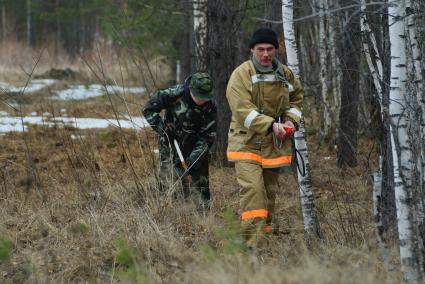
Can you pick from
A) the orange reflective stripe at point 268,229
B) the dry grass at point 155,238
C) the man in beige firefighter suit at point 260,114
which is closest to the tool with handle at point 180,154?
the dry grass at point 155,238

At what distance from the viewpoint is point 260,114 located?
205 inches

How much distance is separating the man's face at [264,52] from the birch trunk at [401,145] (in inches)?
55.1

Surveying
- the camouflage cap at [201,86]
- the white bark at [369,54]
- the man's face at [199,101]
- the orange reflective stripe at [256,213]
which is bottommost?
the orange reflective stripe at [256,213]

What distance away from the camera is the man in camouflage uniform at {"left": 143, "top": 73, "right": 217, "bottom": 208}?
6133 millimetres

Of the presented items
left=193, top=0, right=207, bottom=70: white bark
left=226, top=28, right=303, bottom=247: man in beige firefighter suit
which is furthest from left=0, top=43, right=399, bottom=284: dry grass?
left=193, top=0, right=207, bottom=70: white bark

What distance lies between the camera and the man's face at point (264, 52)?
527 centimetres

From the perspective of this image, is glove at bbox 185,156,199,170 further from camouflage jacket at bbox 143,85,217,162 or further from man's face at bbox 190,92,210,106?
man's face at bbox 190,92,210,106

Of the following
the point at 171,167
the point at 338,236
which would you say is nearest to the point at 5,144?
the point at 171,167

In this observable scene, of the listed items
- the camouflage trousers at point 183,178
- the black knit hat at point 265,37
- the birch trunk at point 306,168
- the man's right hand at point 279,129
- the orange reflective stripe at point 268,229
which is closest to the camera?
the man's right hand at point 279,129

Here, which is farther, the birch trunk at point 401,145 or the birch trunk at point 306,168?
the birch trunk at point 306,168

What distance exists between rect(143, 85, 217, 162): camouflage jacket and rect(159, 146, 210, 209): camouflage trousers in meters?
0.11

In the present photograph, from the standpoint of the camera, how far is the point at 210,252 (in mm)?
4004

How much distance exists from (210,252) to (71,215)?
255cm

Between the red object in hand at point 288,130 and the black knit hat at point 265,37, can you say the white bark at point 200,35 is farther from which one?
the red object in hand at point 288,130
